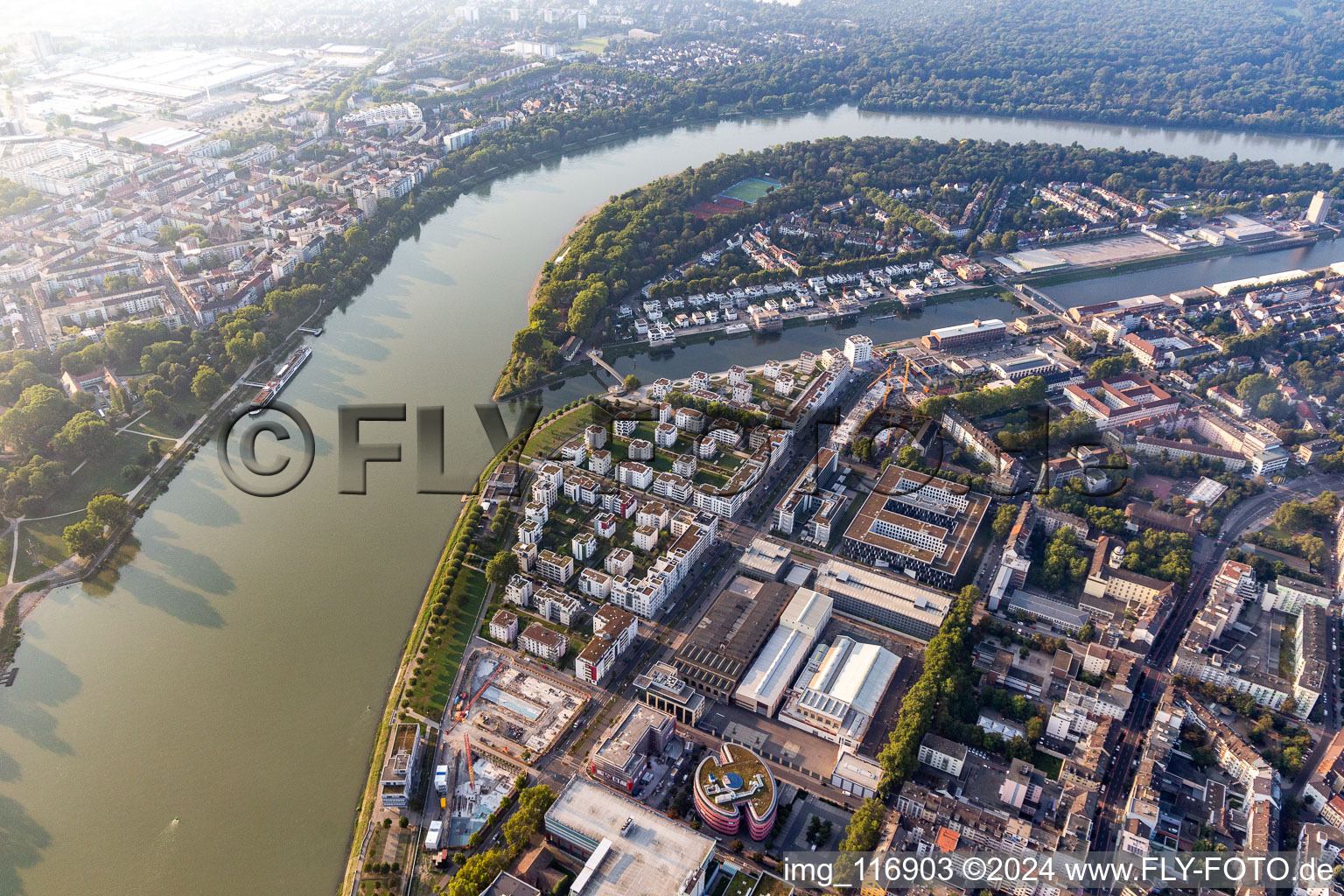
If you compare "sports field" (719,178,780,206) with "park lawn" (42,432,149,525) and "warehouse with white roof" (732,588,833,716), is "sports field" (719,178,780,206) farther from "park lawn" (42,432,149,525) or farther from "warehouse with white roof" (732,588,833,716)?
"park lawn" (42,432,149,525)

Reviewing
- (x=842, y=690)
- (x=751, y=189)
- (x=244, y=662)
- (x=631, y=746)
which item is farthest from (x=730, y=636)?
(x=751, y=189)

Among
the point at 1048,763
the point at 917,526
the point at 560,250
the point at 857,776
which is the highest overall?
the point at 560,250

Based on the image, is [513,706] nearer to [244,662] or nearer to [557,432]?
[244,662]

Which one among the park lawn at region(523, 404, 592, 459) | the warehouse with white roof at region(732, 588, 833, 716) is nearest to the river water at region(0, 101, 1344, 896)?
the park lawn at region(523, 404, 592, 459)

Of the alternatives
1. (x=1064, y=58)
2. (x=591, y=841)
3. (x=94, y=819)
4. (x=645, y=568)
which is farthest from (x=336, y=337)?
(x=1064, y=58)

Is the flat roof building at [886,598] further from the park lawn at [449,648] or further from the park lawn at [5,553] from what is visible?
the park lawn at [5,553]

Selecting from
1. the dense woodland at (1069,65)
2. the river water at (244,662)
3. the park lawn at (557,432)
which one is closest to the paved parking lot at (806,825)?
the river water at (244,662)
